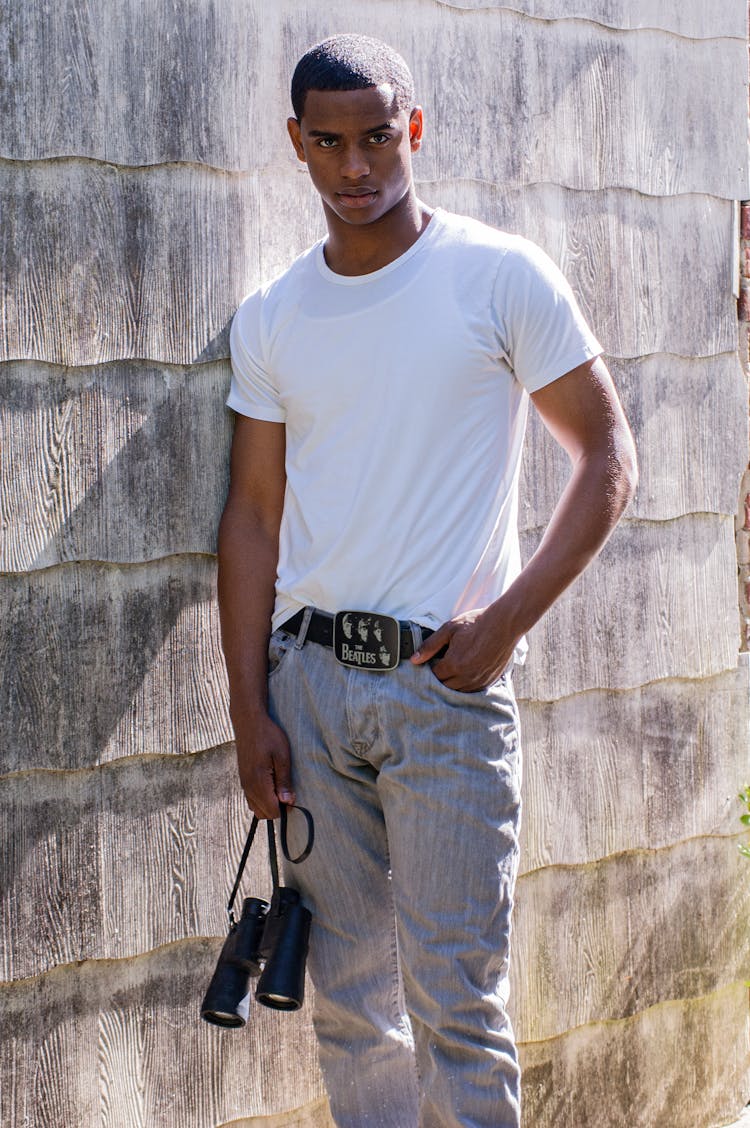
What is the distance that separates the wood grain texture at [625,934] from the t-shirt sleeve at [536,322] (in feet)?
4.14

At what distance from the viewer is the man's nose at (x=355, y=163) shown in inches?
85.4

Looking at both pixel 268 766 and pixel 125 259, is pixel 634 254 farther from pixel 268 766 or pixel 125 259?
pixel 268 766

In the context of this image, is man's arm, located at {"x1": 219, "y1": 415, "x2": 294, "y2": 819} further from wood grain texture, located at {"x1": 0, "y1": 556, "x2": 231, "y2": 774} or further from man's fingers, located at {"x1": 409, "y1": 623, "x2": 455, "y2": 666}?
man's fingers, located at {"x1": 409, "y1": 623, "x2": 455, "y2": 666}


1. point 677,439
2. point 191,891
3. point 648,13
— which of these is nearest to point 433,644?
point 191,891

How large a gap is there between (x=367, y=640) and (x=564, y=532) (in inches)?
14.9

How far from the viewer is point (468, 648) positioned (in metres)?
2.14

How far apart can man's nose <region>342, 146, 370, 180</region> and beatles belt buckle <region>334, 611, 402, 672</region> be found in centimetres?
74

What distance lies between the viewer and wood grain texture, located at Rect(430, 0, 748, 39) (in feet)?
9.21

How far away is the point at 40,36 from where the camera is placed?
7.43 ft

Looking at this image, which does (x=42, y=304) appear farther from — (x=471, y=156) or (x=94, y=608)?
(x=471, y=156)

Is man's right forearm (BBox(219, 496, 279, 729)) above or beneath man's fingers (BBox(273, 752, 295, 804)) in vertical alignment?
above

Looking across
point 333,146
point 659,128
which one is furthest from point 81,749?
point 659,128

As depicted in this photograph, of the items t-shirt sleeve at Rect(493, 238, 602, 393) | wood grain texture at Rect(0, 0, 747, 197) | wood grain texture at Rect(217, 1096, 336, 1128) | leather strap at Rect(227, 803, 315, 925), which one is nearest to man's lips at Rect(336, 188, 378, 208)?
t-shirt sleeve at Rect(493, 238, 602, 393)

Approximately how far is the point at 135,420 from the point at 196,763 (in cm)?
66
